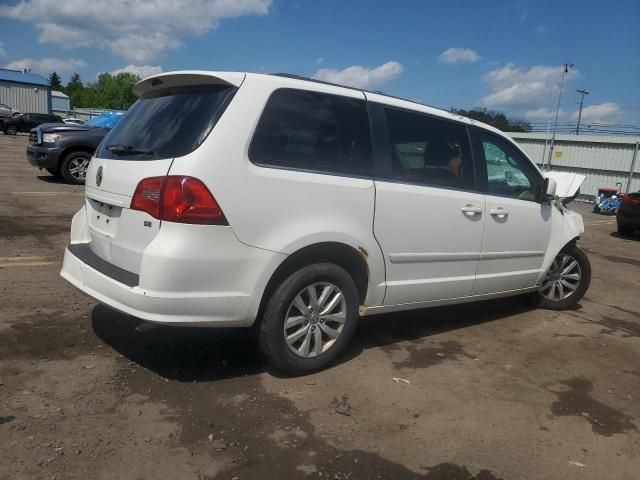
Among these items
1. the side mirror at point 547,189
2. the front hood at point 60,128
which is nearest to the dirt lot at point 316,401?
→ the side mirror at point 547,189

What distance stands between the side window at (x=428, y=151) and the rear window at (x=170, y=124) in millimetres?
1313

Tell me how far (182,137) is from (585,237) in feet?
37.4

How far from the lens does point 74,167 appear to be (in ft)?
39.8

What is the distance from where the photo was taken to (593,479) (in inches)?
110

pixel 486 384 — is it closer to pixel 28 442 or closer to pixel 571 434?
pixel 571 434

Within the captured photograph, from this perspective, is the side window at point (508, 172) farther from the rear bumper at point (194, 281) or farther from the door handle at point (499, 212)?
the rear bumper at point (194, 281)

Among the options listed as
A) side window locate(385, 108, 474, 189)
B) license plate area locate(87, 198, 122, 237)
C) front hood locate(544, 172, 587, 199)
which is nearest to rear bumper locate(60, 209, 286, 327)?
license plate area locate(87, 198, 122, 237)

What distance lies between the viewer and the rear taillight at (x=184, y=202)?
297 centimetres

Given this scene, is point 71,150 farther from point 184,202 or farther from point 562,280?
point 562,280

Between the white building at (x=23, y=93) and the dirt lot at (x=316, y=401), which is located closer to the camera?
the dirt lot at (x=316, y=401)

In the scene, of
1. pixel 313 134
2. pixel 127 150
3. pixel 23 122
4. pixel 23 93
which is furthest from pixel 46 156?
pixel 23 93

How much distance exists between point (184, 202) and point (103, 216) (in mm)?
874

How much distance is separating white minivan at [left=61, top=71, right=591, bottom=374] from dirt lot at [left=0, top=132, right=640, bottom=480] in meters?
0.42

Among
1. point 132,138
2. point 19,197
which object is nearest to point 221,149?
point 132,138
